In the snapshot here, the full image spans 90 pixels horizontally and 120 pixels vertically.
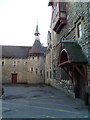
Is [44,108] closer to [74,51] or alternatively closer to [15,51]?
[74,51]

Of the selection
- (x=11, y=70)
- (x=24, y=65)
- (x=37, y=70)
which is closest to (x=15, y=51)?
(x=24, y=65)

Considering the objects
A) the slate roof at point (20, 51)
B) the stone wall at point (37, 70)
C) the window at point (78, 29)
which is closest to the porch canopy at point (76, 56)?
the window at point (78, 29)

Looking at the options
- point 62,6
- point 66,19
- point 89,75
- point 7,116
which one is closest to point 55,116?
point 7,116

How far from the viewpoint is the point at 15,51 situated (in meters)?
38.6

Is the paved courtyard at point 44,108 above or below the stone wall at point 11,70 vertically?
below

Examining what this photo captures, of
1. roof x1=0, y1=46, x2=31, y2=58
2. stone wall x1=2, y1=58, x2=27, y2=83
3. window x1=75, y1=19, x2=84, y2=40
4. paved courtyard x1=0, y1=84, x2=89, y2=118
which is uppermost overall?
roof x1=0, y1=46, x2=31, y2=58

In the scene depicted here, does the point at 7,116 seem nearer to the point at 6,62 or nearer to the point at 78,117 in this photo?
the point at 78,117

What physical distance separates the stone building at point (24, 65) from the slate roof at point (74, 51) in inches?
894

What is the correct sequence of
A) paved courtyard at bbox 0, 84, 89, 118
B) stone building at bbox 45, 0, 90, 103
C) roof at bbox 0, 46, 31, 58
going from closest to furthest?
paved courtyard at bbox 0, 84, 89, 118, stone building at bbox 45, 0, 90, 103, roof at bbox 0, 46, 31, 58

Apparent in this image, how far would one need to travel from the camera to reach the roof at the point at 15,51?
36.8 metres

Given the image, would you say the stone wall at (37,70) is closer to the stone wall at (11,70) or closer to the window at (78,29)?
the stone wall at (11,70)

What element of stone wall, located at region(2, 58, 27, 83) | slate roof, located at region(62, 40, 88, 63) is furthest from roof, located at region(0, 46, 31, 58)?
slate roof, located at region(62, 40, 88, 63)

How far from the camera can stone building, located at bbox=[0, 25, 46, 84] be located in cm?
3372

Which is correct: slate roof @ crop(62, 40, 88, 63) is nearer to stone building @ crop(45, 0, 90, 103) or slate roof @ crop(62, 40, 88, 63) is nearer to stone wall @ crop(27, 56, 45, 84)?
stone building @ crop(45, 0, 90, 103)
